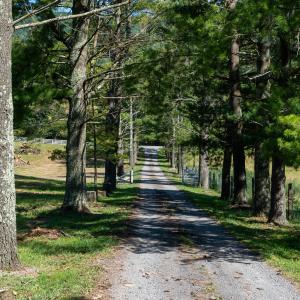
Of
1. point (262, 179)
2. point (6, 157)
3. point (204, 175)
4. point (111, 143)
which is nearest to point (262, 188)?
point (262, 179)

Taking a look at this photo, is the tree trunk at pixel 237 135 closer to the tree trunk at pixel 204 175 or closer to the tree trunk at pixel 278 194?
Answer: the tree trunk at pixel 278 194

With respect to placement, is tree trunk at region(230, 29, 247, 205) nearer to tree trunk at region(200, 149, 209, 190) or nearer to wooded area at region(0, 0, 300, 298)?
wooded area at region(0, 0, 300, 298)

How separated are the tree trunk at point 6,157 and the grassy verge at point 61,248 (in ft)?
1.58

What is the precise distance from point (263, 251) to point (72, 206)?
26.3 ft

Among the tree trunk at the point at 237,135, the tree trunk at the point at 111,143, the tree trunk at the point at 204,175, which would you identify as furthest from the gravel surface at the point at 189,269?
the tree trunk at the point at 204,175

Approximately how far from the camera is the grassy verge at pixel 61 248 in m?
8.03

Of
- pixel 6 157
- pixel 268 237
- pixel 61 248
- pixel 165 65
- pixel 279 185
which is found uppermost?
pixel 165 65

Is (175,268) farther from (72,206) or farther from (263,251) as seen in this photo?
(72,206)

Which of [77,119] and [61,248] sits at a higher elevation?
[77,119]

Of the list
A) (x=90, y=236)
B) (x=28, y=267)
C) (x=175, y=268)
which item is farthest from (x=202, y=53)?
(x=28, y=267)

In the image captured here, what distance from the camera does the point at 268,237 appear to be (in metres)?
14.4

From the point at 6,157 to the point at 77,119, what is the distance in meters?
9.43

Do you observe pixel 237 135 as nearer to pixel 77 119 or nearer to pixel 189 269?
pixel 77 119

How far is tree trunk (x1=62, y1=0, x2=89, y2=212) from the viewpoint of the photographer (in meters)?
17.9
